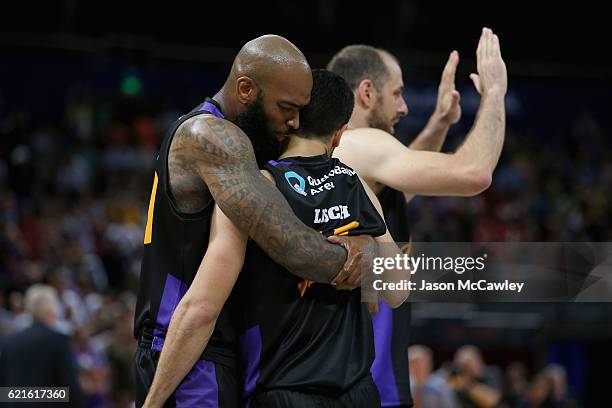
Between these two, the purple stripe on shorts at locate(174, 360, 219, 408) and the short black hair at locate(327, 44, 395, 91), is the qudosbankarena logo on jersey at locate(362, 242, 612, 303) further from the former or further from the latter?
the purple stripe on shorts at locate(174, 360, 219, 408)

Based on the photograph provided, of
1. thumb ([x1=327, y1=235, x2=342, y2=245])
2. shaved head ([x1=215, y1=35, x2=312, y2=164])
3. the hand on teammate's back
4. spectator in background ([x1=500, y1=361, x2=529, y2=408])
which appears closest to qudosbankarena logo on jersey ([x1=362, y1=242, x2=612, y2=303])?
the hand on teammate's back

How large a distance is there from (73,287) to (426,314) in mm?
5044

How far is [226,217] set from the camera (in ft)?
11.3

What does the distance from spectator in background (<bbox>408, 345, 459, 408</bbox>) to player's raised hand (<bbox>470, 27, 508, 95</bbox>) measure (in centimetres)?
581

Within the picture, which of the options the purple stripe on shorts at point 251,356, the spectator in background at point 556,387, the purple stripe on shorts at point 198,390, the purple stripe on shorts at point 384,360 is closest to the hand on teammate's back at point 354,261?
the purple stripe on shorts at point 251,356

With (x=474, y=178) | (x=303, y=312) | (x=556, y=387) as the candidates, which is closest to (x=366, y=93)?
(x=474, y=178)

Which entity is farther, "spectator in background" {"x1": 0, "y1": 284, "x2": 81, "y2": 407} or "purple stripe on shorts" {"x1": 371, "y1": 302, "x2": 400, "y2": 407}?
"spectator in background" {"x1": 0, "y1": 284, "x2": 81, "y2": 407}

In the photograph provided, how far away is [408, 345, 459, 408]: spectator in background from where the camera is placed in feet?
32.9

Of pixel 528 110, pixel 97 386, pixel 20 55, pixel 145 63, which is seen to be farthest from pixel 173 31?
pixel 97 386

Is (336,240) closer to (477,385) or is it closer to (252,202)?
(252,202)

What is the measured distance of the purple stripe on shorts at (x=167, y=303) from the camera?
3564mm

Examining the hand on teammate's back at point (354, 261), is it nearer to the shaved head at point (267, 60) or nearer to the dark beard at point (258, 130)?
the dark beard at point (258, 130)

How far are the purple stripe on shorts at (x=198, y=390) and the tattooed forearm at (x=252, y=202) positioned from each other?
Answer: 0.50 meters

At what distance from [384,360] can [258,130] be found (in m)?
1.54
